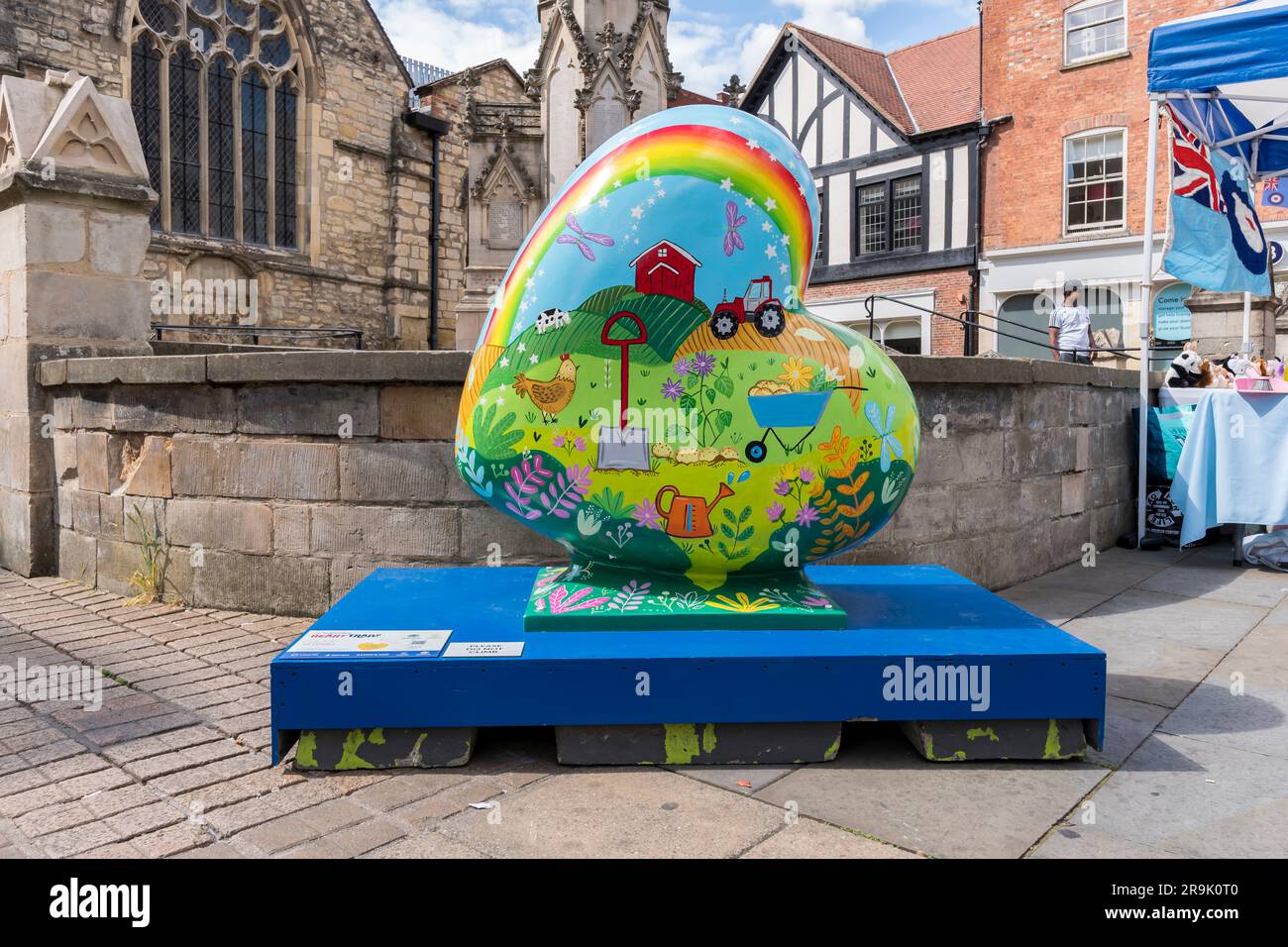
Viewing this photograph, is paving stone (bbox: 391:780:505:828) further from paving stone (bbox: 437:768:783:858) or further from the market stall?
the market stall

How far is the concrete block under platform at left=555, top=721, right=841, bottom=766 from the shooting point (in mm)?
2879

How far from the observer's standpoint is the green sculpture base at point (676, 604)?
10.2 feet

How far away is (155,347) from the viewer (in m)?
7.36

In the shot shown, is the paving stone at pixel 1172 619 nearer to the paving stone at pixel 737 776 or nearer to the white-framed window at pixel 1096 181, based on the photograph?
the paving stone at pixel 737 776

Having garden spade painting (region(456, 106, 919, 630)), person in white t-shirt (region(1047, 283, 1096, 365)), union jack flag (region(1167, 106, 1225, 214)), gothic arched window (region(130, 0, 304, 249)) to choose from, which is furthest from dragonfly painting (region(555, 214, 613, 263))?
gothic arched window (region(130, 0, 304, 249))

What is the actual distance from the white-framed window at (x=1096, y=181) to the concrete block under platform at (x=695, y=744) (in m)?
18.2

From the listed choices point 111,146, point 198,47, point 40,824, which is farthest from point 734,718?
point 198,47

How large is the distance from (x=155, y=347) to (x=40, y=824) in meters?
5.68

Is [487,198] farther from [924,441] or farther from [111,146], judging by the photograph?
[924,441]

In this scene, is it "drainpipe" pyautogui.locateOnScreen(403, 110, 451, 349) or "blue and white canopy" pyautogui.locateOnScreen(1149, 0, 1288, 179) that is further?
"drainpipe" pyautogui.locateOnScreen(403, 110, 451, 349)

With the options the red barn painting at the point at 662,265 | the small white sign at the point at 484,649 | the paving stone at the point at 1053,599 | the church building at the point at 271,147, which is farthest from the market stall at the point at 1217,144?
the church building at the point at 271,147

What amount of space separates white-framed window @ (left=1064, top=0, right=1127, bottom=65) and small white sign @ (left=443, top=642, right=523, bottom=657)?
1973 cm

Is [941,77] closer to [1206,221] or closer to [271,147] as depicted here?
[271,147]

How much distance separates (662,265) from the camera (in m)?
3.04
